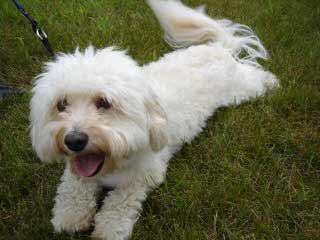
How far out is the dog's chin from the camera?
2.26 m

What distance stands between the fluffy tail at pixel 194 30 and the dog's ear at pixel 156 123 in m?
1.70

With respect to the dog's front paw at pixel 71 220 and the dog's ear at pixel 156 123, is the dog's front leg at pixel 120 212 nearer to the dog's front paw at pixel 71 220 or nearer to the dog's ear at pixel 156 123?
the dog's front paw at pixel 71 220

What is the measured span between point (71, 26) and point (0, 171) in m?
2.13

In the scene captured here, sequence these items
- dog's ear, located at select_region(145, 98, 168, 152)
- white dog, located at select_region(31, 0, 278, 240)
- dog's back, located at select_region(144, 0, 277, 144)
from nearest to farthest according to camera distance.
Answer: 1. white dog, located at select_region(31, 0, 278, 240)
2. dog's ear, located at select_region(145, 98, 168, 152)
3. dog's back, located at select_region(144, 0, 277, 144)

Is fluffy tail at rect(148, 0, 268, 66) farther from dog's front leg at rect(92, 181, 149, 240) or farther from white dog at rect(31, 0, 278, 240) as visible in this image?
dog's front leg at rect(92, 181, 149, 240)

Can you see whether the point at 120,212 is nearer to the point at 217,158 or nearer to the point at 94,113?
the point at 94,113

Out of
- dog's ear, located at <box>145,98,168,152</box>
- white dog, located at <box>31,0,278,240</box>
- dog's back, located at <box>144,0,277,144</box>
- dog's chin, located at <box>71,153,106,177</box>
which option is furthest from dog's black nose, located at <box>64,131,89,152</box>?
dog's back, located at <box>144,0,277,144</box>

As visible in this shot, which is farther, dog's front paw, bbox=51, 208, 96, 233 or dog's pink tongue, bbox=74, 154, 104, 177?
dog's front paw, bbox=51, 208, 96, 233

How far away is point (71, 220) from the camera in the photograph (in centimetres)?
244

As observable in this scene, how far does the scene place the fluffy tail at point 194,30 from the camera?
152 inches

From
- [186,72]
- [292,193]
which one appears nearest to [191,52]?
[186,72]

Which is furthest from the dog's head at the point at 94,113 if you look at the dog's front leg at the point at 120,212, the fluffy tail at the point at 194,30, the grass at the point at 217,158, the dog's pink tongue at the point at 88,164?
the fluffy tail at the point at 194,30

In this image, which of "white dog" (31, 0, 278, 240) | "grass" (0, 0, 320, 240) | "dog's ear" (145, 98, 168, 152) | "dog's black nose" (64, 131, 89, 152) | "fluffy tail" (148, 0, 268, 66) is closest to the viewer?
"dog's black nose" (64, 131, 89, 152)

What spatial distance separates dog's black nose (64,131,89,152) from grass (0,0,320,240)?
622 millimetres
